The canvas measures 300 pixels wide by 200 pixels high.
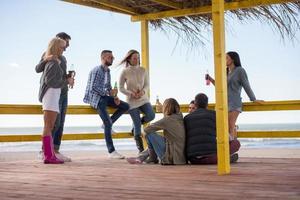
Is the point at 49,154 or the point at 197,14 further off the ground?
the point at 197,14

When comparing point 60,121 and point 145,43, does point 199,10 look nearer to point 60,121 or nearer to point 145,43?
point 145,43

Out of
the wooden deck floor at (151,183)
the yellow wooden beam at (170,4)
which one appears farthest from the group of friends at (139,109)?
the yellow wooden beam at (170,4)

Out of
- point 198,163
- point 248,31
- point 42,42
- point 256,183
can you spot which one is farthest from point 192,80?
point 256,183

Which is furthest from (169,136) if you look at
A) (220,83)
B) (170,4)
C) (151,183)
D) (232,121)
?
(170,4)

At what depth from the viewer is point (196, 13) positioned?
7664 millimetres

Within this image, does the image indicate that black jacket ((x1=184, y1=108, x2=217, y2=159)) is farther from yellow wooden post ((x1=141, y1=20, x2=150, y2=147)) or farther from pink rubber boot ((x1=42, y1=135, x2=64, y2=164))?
yellow wooden post ((x1=141, y1=20, x2=150, y2=147))

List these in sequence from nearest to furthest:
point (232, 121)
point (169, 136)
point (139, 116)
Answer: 1. point (169, 136)
2. point (232, 121)
3. point (139, 116)

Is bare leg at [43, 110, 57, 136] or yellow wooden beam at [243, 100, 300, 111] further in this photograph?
yellow wooden beam at [243, 100, 300, 111]

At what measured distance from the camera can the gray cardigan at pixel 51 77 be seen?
248 inches

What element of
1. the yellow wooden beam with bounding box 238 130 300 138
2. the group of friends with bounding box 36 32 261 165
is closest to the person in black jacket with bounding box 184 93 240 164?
the group of friends with bounding box 36 32 261 165

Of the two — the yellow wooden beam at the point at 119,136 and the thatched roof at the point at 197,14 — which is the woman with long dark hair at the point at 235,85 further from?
the yellow wooden beam at the point at 119,136

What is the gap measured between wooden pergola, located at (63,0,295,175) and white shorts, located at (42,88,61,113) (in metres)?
1.44

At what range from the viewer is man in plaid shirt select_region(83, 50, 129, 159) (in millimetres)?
7129

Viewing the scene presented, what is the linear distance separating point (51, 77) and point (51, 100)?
0.93ft
